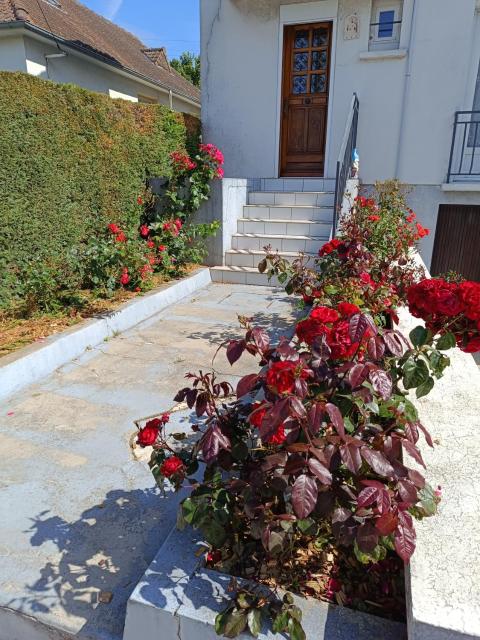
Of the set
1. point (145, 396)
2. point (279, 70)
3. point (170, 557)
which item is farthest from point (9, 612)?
point (279, 70)

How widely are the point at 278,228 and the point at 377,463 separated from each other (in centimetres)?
553

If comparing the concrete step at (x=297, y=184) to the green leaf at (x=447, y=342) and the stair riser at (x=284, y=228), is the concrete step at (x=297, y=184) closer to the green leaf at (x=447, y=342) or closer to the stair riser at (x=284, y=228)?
the stair riser at (x=284, y=228)

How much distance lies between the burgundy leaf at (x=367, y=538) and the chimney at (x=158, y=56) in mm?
18050

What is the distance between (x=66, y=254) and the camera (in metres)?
4.75

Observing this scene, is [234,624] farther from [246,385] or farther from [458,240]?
[458,240]

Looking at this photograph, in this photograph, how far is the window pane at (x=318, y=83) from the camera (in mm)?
7719

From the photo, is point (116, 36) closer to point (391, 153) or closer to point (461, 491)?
point (391, 153)

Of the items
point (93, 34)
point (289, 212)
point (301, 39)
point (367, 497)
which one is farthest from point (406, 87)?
point (93, 34)

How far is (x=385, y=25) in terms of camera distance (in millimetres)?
7152

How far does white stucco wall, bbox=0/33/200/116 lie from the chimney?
14.1ft

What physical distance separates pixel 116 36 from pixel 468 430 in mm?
16970

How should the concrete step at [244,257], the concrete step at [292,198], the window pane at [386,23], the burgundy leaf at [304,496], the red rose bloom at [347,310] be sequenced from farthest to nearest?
the window pane at [386,23]
the concrete step at [292,198]
the concrete step at [244,257]
the red rose bloom at [347,310]
the burgundy leaf at [304,496]

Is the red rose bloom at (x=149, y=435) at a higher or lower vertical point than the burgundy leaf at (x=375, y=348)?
lower

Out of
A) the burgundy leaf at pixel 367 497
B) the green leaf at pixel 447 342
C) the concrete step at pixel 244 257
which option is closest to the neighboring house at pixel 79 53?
the concrete step at pixel 244 257
